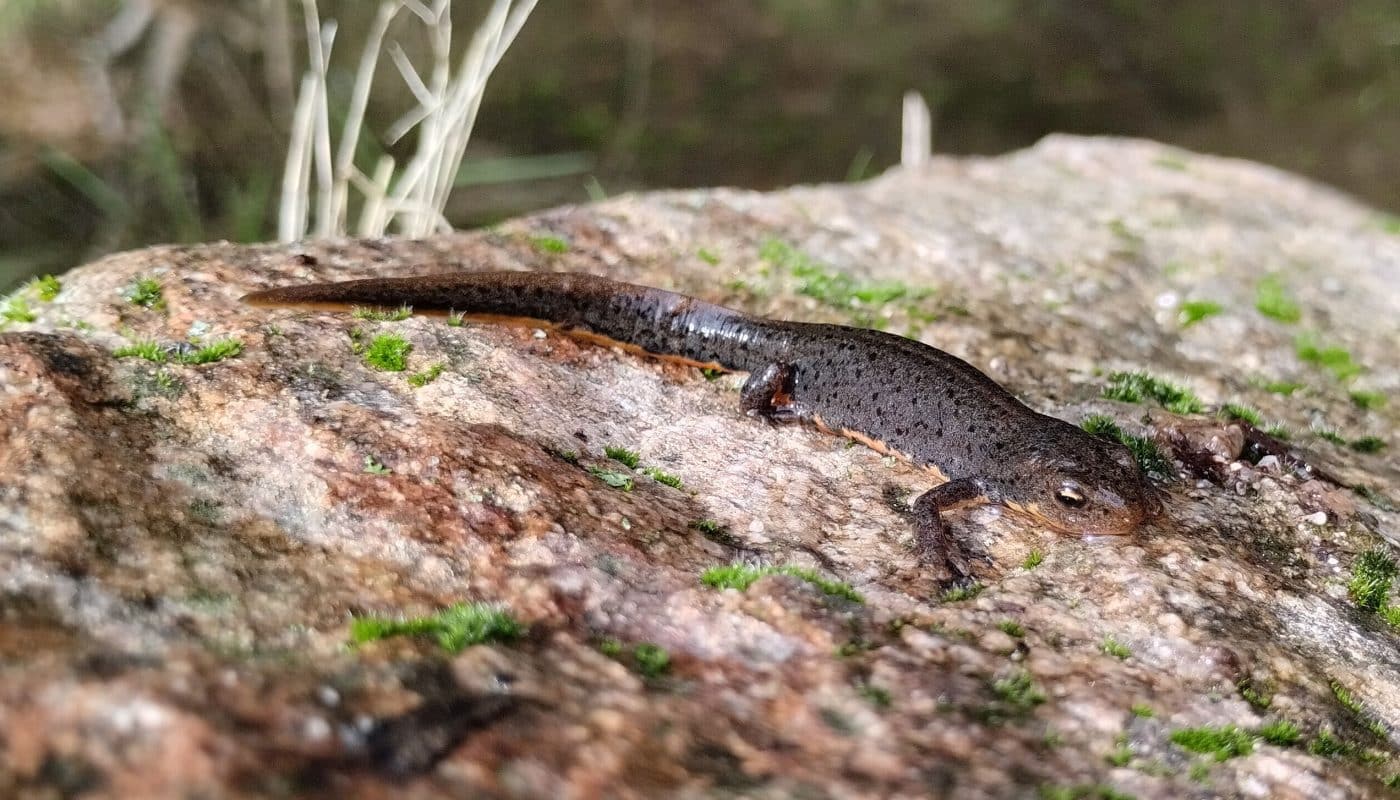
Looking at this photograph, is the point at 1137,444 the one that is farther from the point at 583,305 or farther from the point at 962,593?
the point at 583,305

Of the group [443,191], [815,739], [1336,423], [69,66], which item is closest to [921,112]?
[443,191]

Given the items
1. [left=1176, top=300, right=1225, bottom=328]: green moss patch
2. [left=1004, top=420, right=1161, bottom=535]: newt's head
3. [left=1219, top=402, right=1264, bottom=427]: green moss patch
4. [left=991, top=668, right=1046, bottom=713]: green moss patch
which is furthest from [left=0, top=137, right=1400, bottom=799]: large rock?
[left=1176, top=300, right=1225, bottom=328]: green moss patch

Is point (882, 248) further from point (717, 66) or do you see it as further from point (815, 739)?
point (717, 66)

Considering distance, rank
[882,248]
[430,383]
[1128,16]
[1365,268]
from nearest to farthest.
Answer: [430,383], [882,248], [1365,268], [1128,16]

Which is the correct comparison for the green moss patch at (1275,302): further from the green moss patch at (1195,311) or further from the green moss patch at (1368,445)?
the green moss patch at (1368,445)

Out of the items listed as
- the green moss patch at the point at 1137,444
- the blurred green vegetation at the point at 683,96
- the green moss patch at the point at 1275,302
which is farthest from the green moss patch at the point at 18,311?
the green moss patch at the point at 1275,302

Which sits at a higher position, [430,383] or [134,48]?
[134,48]

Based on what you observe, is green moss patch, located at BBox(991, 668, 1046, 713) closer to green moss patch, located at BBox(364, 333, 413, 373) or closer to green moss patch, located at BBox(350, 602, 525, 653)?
green moss patch, located at BBox(350, 602, 525, 653)
